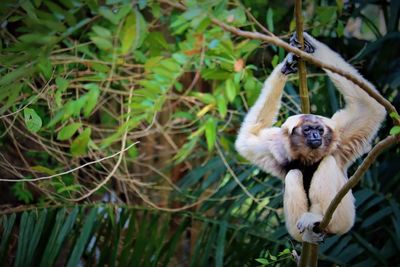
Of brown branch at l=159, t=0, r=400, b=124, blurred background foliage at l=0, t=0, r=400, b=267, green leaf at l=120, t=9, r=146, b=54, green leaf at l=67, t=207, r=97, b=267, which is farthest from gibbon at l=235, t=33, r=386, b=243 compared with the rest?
green leaf at l=67, t=207, r=97, b=267

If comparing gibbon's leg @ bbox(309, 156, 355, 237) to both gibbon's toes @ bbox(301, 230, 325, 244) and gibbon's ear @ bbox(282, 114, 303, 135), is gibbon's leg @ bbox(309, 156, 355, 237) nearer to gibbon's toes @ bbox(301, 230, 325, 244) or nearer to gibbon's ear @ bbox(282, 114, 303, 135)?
gibbon's toes @ bbox(301, 230, 325, 244)

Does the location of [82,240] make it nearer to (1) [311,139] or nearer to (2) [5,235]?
(2) [5,235]

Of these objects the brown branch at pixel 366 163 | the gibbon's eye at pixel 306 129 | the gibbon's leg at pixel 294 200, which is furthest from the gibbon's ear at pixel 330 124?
the brown branch at pixel 366 163

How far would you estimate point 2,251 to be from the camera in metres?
6.12

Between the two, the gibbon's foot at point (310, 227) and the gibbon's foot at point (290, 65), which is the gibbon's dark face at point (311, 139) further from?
the gibbon's foot at point (310, 227)

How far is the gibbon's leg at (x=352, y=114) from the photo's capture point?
199 inches

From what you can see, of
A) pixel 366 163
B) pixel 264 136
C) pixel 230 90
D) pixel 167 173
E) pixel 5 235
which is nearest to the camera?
pixel 366 163

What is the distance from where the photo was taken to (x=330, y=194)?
499 centimetres

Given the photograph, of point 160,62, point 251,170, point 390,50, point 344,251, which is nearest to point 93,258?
point 251,170

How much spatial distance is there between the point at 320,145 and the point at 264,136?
26.4 inches

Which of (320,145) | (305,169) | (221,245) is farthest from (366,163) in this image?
(221,245)

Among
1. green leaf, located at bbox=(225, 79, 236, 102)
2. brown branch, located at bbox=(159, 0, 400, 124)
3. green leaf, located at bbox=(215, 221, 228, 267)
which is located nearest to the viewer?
brown branch, located at bbox=(159, 0, 400, 124)

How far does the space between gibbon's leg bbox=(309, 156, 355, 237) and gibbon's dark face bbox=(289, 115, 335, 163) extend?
0.43 feet

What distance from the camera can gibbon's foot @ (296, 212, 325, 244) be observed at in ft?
15.7
